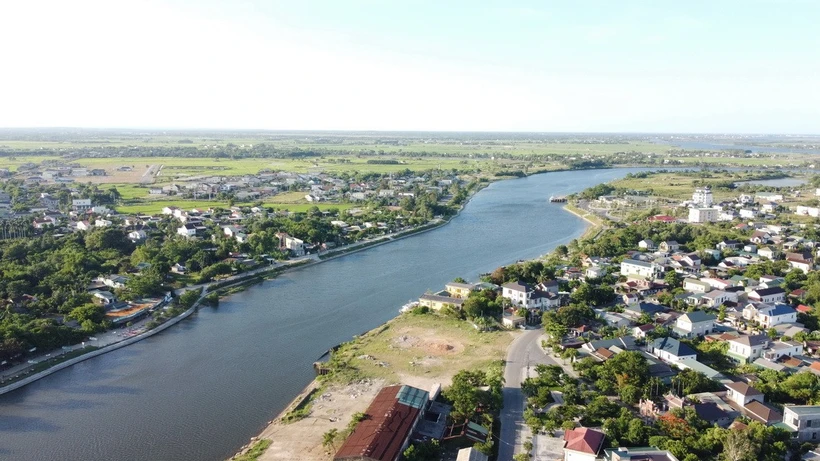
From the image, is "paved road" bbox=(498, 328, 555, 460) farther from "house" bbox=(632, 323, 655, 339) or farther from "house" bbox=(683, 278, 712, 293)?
"house" bbox=(683, 278, 712, 293)

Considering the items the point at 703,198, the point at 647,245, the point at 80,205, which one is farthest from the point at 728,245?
the point at 80,205

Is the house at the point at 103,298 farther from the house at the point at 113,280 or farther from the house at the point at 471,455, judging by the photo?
the house at the point at 471,455

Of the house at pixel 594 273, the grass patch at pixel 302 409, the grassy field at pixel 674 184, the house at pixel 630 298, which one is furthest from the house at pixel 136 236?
the grassy field at pixel 674 184

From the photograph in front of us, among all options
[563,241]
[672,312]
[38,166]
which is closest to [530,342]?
[672,312]

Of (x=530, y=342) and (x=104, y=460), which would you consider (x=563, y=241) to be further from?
(x=104, y=460)

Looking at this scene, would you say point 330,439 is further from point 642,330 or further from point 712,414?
point 642,330

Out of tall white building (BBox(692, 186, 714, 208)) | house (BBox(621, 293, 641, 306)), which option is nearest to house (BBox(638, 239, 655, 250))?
house (BBox(621, 293, 641, 306))
